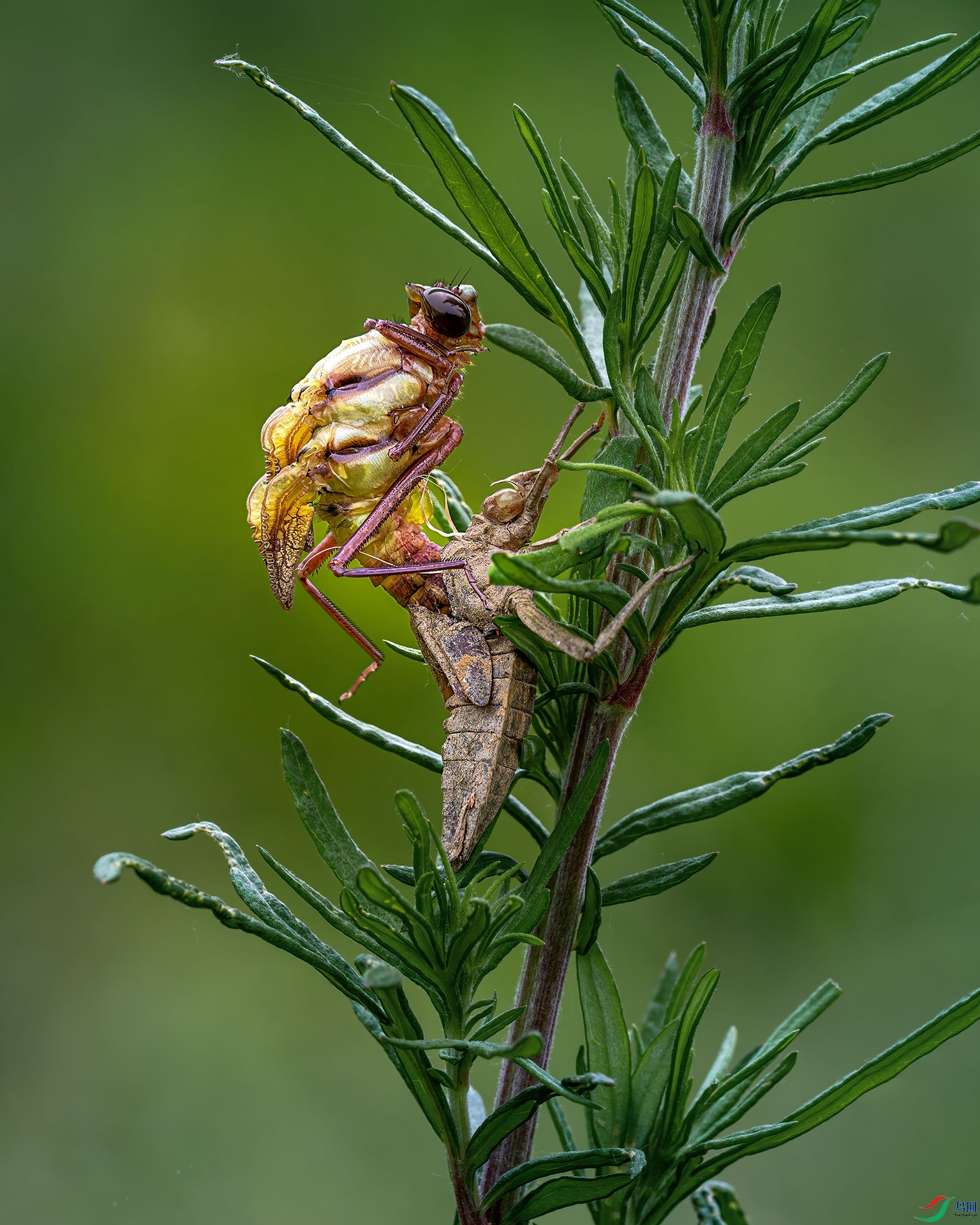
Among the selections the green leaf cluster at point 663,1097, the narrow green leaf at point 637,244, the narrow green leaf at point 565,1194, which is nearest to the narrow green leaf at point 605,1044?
the green leaf cluster at point 663,1097

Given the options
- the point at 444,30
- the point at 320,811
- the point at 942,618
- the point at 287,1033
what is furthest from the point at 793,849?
the point at 444,30

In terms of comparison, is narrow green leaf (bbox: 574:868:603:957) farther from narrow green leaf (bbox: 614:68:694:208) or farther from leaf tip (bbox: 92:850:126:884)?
narrow green leaf (bbox: 614:68:694:208)

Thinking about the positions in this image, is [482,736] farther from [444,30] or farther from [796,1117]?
[444,30]

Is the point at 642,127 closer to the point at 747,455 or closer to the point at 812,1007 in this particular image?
the point at 747,455

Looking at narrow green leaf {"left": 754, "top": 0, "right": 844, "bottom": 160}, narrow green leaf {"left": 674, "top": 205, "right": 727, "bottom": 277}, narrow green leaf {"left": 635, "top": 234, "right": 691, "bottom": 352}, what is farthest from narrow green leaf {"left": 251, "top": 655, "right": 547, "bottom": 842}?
narrow green leaf {"left": 754, "top": 0, "right": 844, "bottom": 160}

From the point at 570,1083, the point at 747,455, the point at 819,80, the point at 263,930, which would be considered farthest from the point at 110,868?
the point at 819,80

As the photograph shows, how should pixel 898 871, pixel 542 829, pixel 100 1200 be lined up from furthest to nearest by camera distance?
pixel 898 871 → pixel 100 1200 → pixel 542 829
